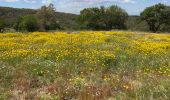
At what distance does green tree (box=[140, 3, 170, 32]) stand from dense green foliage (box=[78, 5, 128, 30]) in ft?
15.3

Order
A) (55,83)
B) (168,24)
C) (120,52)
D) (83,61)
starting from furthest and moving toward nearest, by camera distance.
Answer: (168,24) < (120,52) < (83,61) < (55,83)

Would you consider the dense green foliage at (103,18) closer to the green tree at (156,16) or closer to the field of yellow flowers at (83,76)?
the green tree at (156,16)

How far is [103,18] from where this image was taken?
76.2 m

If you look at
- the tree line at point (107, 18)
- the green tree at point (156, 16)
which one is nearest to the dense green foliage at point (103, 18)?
the tree line at point (107, 18)

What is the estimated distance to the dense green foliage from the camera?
243 feet

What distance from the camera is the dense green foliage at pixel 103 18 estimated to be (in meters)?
74.1

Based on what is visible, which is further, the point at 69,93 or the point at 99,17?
the point at 99,17

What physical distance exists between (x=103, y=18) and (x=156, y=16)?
34.7 ft

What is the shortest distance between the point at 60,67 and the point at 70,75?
110 centimetres

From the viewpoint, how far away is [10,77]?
42.1 feet

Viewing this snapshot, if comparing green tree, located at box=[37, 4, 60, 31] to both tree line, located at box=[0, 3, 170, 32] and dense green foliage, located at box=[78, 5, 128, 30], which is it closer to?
tree line, located at box=[0, 3, 170, 32]

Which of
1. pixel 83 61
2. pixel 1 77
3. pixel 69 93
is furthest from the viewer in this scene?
pixel 83 61

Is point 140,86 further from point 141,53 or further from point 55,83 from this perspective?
point 141,53

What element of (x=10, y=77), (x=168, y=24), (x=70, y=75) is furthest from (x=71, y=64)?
(x=168, y=24)
